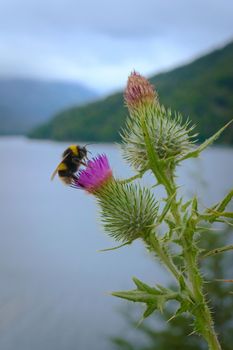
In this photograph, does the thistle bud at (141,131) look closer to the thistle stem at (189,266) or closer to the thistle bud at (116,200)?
the thistle bud at (116,200)

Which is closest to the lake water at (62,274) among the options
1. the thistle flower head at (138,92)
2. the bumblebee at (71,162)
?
the bumblebee at (71,162)

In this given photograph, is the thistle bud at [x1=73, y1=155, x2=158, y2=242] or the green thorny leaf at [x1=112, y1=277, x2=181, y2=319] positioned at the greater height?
the thistle bud at [x1=73, y1=155, x2=158, y2=242]

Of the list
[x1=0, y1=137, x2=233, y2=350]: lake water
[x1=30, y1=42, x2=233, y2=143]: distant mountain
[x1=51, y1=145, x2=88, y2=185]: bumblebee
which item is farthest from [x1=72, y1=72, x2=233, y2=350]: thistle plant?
[x1=30, y1=42, x2=233, y2=143]: distant mountain

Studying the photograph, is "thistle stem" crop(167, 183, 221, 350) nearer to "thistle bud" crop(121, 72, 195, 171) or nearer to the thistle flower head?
"thistle bud" crop(121, 72, 195, 171)

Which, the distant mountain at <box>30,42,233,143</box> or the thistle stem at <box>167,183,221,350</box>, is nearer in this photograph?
the thistle stem at <box>167,183,221,350</box>

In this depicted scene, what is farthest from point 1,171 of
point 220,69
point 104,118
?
point 220,69

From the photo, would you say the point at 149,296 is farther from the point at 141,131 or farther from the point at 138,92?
the point at 138,92
